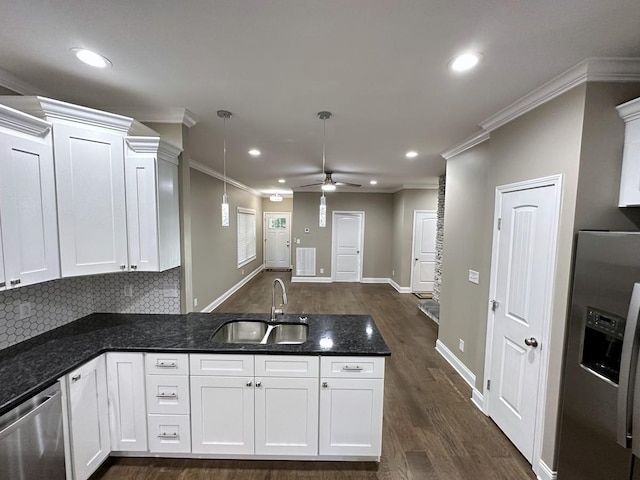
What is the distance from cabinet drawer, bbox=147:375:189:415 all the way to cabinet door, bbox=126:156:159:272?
82 centimetres

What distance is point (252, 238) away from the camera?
8055 mm

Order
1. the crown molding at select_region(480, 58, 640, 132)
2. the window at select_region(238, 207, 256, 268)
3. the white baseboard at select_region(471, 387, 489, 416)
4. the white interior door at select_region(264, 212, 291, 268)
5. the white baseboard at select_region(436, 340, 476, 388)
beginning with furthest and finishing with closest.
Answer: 1. the white interior door at select_region(264, 212, 291, 268)
2. the window at select_region(238, 207, 256, 268)
3. the white baseboard at select_region(436, 340, 476, 388)
4. the white baseboard at select_region(471, 387, 489, 416)
5. the crown molding at select_region(480, 58, 640, 132)

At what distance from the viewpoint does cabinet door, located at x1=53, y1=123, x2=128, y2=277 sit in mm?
1776

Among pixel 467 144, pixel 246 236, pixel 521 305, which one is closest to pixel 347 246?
pixel 246 236

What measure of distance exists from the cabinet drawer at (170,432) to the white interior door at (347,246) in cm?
587

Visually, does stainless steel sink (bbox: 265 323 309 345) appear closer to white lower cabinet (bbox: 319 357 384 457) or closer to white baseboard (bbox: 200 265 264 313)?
white lower cabinet (bbox: 319 357 384 457)

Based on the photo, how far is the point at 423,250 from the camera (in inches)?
262

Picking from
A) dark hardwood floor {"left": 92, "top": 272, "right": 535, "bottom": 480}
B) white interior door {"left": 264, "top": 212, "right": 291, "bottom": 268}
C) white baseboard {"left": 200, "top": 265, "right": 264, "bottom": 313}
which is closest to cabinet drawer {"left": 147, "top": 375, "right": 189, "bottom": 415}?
dark hardwood floor {"left": 92, "top": 272, "right": 535, "bottom": 480}

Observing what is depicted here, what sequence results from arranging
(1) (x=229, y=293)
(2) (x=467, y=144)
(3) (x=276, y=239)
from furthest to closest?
1. (3) (x=276, y=239)
2. (1) (x=229, y=293)
3. (2) (x=467, y=144)

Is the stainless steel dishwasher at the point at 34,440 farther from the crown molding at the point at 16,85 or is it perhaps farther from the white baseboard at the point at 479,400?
the white baseboard at the point at 479,400

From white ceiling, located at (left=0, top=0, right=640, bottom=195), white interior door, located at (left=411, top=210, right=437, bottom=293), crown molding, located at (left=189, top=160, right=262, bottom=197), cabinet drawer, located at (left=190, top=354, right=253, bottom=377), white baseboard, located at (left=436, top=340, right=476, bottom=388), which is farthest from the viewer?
white interior door, located at (left=411, top=210, right=437, bottom=293)

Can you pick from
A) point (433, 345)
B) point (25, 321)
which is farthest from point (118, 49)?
point (433, 345)

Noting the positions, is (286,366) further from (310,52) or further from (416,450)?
(310,52)

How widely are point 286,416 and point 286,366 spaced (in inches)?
14.6
